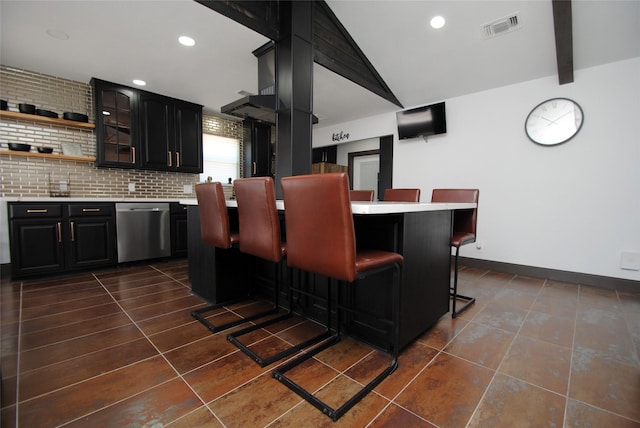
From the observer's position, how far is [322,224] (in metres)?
1.36

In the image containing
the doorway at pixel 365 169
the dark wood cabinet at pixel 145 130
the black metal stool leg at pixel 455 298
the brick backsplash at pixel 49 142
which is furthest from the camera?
the doorway at pixel 365 169

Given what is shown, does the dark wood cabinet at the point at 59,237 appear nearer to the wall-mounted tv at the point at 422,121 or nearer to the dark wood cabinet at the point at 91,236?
the dark wood cabinet at the point at 91,236

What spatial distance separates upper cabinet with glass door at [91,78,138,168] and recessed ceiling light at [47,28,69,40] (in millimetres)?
938

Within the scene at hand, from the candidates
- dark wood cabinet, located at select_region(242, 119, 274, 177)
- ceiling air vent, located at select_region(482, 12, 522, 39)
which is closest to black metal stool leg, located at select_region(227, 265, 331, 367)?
ceiling air vent, located at select_region(482, 12, 522, 39)

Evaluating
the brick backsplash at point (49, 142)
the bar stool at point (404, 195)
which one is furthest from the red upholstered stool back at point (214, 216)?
the brick backsplash at point (49, 142)

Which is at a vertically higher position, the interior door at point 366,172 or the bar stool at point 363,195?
the interior door at point 366,172

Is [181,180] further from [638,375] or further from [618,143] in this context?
[618,143]

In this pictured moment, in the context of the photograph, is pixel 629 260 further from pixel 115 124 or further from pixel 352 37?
pixel 115 124

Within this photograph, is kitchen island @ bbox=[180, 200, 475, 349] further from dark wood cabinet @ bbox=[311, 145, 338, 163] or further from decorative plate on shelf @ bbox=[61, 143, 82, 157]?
dark wood cabinet @ bbox=[311, 145, 338, 163]

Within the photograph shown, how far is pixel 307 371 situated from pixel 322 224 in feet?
2.77

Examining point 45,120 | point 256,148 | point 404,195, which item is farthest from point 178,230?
point 404,195

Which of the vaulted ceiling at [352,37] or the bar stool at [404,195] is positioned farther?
the bar stool at [404,195]

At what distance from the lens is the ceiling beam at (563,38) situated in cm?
254

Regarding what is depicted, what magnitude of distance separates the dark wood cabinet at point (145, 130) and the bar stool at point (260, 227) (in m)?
3.16
